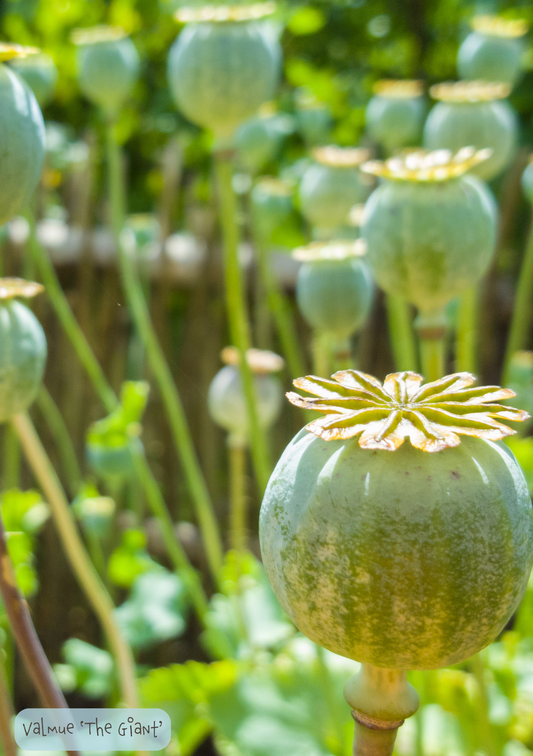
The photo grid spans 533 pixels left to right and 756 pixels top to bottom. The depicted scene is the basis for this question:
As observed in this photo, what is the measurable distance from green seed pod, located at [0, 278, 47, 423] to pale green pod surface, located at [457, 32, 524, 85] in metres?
0.83

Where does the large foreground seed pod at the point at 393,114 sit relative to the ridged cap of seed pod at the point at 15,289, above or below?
below

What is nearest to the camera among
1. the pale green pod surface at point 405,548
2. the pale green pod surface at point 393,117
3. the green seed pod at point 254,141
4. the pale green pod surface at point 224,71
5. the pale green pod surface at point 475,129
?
the pale green pod surface at point 405,548

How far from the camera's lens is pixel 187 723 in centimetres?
105

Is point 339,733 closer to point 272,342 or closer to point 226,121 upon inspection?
point 226,121

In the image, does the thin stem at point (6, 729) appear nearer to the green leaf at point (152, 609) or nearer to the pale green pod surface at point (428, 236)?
the pale green pod surface at point (428, 236)

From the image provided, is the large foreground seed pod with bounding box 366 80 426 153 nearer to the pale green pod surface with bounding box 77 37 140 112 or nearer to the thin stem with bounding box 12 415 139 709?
the pale green pod surface with bounding box 77 37 140 112

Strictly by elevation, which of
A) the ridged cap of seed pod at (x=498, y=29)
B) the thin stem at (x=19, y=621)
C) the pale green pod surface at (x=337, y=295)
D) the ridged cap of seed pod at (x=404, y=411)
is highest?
the ridged cap of seed pod at (x=498, y=29)

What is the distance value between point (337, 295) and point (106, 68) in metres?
0.52

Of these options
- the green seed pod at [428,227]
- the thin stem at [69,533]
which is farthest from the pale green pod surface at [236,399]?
the green seed pod at [428,227]

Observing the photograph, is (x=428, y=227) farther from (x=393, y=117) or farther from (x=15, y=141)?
(x=393, y=117)

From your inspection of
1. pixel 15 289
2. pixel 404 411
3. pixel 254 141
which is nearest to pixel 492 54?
pixel 254 141

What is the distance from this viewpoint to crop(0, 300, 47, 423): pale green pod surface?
0.48m

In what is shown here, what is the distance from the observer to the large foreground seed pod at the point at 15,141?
0.31m

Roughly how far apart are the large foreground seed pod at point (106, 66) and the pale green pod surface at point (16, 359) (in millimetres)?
654
